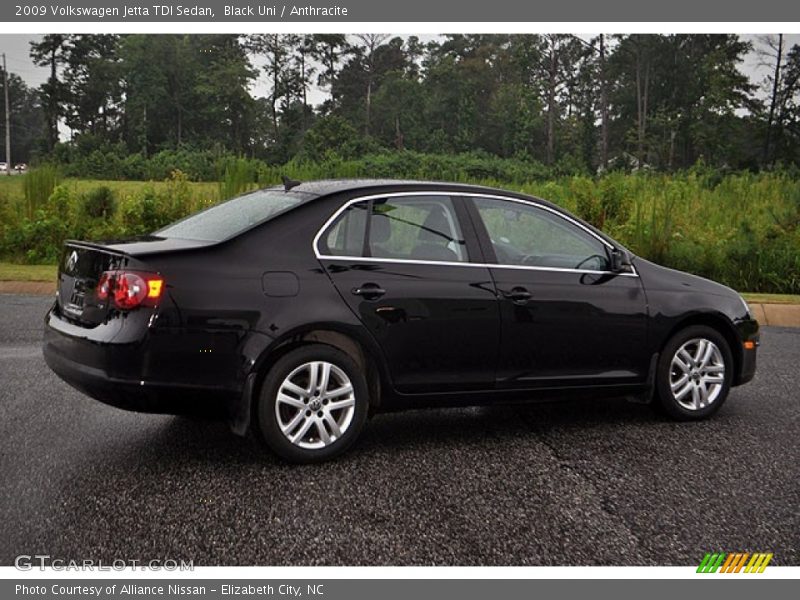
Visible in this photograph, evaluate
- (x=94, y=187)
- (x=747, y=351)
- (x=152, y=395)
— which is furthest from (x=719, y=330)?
(x=94, y=187)

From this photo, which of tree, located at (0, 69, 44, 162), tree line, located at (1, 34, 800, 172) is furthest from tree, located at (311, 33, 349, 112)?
tree, located at (0, 69, 44, 162)

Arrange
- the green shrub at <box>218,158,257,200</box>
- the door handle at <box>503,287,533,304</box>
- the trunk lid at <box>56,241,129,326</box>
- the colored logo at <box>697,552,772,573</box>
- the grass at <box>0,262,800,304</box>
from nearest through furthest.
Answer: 1. the colored logo at <box>697,552,772,573</box>
2. the trunk lid at <box>56,241,129,326</box>
3. the door handle at <box>503,287,533,304</box>
4. the grass at <box>0,262,800,304</box>
5. the green shrub at <box>218,158,257,200</box>

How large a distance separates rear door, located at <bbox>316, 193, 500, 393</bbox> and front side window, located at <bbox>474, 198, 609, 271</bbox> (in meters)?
0.23

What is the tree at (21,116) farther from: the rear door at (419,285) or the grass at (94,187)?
the rear door at (419,285)

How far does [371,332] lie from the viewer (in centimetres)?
537

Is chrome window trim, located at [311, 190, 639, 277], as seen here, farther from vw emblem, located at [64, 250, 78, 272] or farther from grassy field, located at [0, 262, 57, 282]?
grassy field, located at [0, 262, 57, 282]

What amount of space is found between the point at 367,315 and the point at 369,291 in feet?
0.45

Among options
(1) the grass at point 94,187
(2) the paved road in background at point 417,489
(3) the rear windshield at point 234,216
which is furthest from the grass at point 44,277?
(3) the rear windshield at point 234,216

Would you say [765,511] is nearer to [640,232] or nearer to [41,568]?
[41,568]

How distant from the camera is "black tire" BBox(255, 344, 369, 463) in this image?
200 inches

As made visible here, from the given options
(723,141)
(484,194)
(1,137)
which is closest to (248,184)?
(484,194)

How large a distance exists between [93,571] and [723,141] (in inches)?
2457

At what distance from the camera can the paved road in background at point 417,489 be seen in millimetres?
4039

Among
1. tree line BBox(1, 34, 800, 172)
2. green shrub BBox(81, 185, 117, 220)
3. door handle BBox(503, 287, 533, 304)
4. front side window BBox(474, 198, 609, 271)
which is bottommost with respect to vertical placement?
door handle BBox(503, 287, 533, 304)
